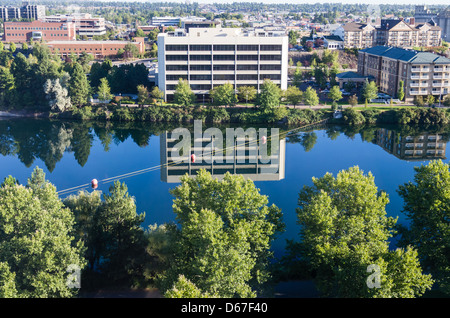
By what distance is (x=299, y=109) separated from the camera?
17.4m

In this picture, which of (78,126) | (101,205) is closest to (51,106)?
(78,126)

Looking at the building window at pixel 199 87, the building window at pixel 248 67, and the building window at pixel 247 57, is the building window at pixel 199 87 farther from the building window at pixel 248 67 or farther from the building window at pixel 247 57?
the building window at pixel 247 57

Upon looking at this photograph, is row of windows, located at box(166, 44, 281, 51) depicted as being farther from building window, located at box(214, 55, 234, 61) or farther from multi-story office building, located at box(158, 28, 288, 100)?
building window, located at box(214, 55, 234, 61)

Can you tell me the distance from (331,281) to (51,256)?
10.3 feet

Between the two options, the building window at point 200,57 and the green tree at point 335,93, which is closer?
the green tree at point 335,93

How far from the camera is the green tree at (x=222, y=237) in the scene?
5.34 metres

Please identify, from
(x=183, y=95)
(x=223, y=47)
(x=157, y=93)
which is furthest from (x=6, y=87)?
(x=223, y=47)

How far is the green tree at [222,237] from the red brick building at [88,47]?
26.1 m

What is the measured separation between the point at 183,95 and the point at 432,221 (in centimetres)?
1270

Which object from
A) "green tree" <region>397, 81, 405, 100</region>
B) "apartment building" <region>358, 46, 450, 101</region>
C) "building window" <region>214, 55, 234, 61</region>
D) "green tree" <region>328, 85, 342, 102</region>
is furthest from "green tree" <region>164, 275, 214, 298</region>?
"apartment building" <region>358, 46, 450, 101</region>

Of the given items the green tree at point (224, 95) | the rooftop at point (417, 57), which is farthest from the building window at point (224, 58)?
the rooftop at point (417, 57)

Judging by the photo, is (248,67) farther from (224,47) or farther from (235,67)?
(224,47)

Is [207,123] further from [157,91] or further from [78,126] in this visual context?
[78,126]

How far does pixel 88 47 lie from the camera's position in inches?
1198
